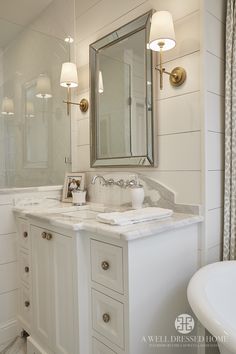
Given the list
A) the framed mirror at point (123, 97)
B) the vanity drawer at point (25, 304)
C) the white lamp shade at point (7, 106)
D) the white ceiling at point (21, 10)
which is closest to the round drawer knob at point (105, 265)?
the framed mirror at point (123, 97)

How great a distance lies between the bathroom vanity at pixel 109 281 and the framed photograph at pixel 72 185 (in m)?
0.50

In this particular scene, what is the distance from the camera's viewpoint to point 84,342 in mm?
1306

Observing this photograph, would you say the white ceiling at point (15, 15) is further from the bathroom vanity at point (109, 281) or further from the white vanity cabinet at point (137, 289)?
the white vanity cabinet at point (137, 289)

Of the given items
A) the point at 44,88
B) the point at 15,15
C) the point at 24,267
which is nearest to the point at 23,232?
the point at 24,267

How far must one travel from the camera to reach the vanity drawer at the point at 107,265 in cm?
113

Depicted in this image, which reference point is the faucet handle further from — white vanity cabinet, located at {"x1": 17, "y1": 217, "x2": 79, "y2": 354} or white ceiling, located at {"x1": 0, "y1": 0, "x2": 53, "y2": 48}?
white ceiling, located at {"x1": 0, "y1": 0, "x2": 53, "y2": 48}

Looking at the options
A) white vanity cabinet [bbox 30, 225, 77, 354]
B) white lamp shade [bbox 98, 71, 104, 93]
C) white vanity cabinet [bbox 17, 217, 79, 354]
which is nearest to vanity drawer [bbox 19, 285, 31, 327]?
white vanity cabinet [bbox 17, 217, 79, 354]

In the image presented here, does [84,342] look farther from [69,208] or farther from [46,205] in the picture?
[46,205]

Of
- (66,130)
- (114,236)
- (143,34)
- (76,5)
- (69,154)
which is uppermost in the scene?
(76,5)

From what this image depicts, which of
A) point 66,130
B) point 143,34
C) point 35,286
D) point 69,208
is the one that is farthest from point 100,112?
point 35,286

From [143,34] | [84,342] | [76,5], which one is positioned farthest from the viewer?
[76,5]

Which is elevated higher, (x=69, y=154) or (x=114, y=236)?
(x=69, y=154)

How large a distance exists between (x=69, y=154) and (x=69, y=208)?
59cm

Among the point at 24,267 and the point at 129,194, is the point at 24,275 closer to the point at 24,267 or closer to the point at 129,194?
the point at 24,267
